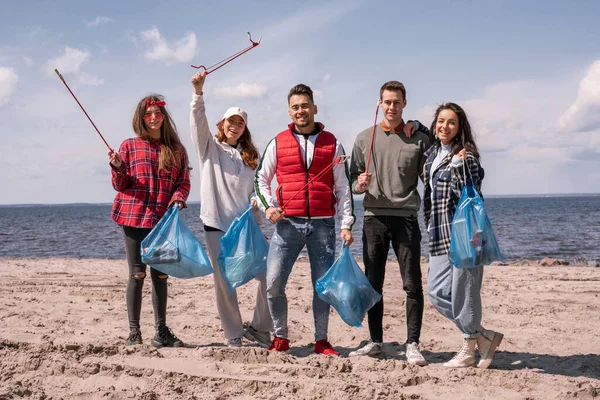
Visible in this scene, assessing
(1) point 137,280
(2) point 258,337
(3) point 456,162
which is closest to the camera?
(3) point 456,162

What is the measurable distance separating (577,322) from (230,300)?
352 cm

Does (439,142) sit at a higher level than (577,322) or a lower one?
higher

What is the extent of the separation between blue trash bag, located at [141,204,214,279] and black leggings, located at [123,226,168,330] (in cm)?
18

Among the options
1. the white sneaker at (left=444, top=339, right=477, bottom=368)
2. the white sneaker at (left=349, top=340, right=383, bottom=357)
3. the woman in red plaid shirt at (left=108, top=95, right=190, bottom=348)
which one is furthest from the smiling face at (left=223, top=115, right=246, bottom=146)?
the white sneaker at (left=444, top=339, right=477, bottom=368)

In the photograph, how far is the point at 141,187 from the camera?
3.83 meters

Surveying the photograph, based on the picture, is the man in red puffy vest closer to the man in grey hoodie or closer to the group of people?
the group of people

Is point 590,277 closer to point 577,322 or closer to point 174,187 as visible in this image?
point 577,322

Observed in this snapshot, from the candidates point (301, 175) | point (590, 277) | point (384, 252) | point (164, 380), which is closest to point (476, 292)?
point (384, 252)

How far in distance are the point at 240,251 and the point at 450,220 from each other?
1467mm

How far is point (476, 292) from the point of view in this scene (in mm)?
3418

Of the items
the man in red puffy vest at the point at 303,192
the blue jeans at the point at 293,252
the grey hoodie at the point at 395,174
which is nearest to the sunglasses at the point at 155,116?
the man in red puffy vest at the point at 303,192

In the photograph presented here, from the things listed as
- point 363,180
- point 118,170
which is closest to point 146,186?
point 118,170

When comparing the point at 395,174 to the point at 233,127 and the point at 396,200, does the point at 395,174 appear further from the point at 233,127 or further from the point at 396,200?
the point at 233,127

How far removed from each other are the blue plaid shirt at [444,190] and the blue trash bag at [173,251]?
1.61 m
